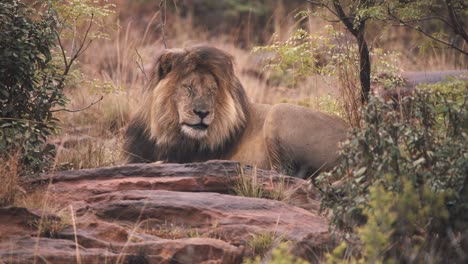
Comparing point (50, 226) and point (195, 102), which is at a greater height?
point (195, 102)

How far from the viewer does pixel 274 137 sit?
8.41 m

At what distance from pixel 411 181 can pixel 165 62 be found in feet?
12.2

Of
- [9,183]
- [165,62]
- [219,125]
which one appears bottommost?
[9,183]

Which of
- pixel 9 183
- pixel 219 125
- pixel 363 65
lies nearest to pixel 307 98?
pixel 363 65

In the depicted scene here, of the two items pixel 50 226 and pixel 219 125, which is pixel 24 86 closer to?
pixel 219 125

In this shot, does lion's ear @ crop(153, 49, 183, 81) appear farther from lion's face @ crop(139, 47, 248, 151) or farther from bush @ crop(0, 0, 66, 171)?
bush @ crop(0, 0, 66, 171)

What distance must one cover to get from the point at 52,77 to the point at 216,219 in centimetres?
250

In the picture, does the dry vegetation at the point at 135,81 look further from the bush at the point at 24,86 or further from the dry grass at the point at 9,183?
the dry grass at the point at 9,183

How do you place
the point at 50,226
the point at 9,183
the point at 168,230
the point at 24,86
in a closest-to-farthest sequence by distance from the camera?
the point at 50,226, the point at 168,230, the point at 9,183, the point at 24,86

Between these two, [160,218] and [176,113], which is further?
[176,113]

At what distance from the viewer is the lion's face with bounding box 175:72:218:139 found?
834 centimetres

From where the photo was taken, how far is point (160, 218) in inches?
258

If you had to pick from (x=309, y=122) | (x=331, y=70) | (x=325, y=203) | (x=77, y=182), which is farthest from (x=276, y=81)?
(x=325, y=203)

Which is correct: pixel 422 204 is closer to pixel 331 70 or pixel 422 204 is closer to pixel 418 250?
pixel 418 250
